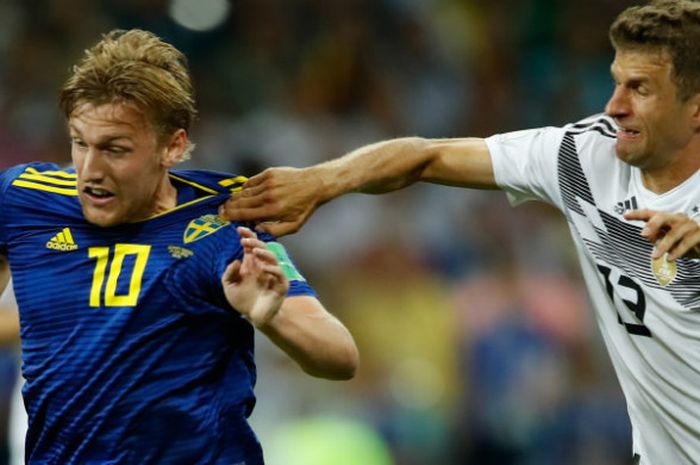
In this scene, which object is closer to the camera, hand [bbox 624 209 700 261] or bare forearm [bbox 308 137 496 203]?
hand [bbox 624 209 700 261]

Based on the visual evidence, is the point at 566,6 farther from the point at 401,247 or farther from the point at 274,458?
the point at 274,458

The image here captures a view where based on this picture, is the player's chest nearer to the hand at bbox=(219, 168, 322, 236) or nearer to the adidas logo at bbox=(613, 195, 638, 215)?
the hand at bbox=(219, 168, 322, 236)

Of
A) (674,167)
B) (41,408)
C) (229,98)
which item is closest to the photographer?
(41,408)

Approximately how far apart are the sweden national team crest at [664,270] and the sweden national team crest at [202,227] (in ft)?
4.64

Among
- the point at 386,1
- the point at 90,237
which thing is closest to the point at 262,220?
the point at 90,237

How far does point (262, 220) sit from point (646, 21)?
1410mm

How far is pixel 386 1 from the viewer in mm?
9977

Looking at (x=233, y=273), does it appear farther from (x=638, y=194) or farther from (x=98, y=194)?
(x=638, y=194)

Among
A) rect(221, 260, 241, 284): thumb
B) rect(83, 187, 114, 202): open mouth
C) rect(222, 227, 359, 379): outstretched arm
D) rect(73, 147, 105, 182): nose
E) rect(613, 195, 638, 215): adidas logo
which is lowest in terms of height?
rect(222, 227, 359, 379): outstretched arm

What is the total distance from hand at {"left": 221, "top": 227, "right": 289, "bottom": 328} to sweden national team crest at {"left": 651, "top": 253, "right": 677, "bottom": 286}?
1.42m

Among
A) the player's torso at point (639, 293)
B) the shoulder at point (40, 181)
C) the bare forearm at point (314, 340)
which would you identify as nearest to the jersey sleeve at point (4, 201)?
the shoulder at point (40, 181)

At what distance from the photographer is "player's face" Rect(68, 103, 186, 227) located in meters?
3.72

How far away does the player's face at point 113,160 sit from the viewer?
372 centimetres

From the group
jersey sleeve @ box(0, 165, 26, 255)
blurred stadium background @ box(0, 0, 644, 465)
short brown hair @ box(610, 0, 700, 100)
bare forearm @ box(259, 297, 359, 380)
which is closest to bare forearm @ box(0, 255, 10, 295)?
jersey sleeve @ box(0, 165, 26, 255)
